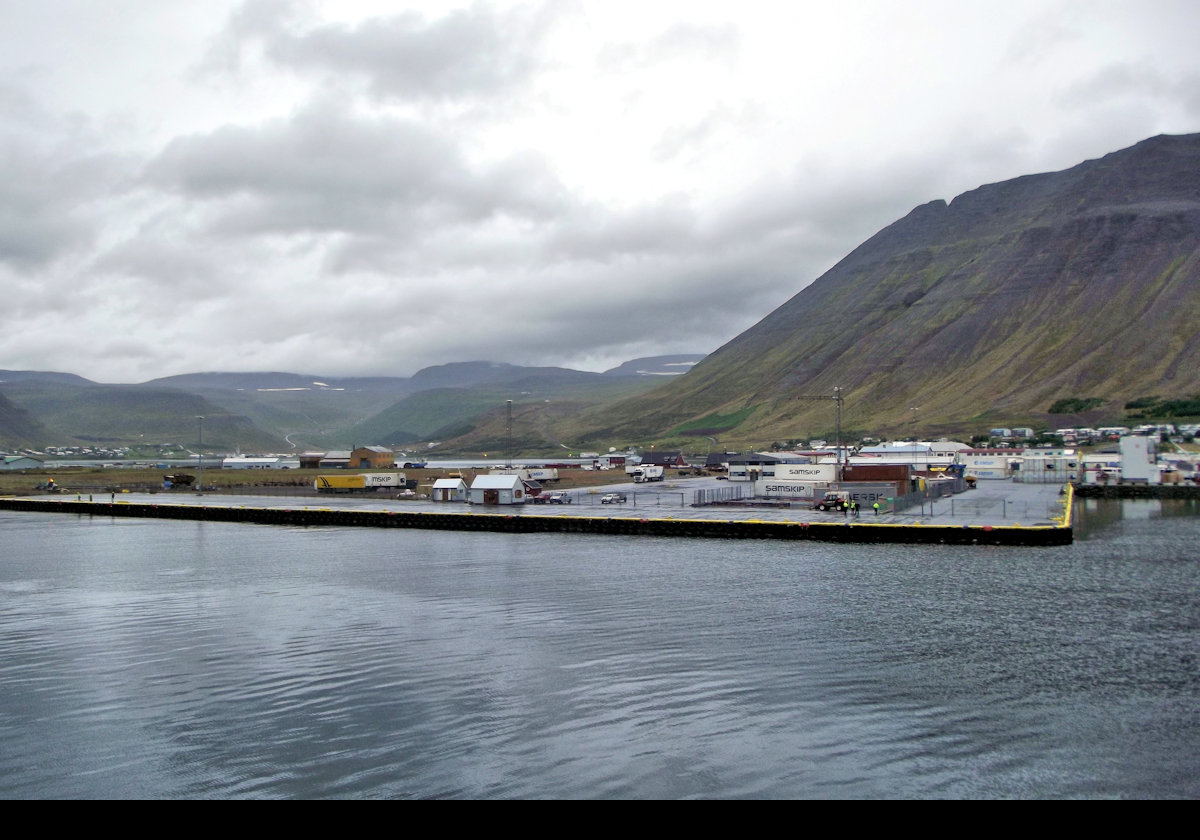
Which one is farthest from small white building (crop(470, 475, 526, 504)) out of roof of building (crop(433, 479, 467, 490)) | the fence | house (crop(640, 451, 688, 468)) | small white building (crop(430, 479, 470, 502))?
house (crop(640, 451, 688, 468))

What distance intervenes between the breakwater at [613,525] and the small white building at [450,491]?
16814 millimetres

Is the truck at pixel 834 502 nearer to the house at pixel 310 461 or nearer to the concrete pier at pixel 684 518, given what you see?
the concrete pier at pixel 684 518

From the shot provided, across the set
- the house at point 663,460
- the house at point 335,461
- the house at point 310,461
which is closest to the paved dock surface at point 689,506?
the house at point 663,460

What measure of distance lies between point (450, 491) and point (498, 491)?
9824mm

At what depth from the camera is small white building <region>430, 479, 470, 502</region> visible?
95531mm

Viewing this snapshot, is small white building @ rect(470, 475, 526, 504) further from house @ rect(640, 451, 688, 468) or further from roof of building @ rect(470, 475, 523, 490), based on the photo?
house @ rect(640, 451, 688, 468)

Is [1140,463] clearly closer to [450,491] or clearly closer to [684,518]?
[684,518]

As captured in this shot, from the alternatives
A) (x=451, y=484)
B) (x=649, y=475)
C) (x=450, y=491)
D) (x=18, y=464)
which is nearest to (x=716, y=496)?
(x=450, y=491)

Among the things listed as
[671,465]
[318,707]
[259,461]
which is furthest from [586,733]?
[259,461]


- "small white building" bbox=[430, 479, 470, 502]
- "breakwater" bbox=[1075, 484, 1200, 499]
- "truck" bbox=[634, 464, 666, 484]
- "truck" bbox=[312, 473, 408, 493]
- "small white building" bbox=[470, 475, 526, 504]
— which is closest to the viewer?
"small white building" bbox=[470, 475, 526, 504]

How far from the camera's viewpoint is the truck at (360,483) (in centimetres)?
11344

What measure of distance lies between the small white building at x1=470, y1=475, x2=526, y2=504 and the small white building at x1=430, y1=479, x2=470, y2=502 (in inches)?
211

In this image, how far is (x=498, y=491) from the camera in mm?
88500
